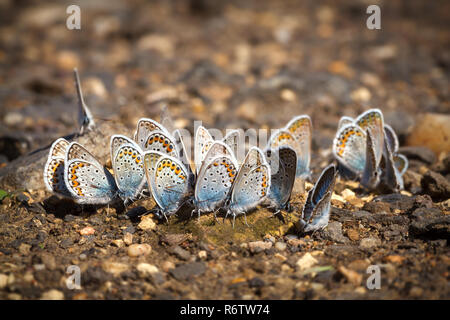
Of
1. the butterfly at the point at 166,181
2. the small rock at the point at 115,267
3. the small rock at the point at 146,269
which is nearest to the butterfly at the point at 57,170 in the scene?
the butterfly at the point at 166,181

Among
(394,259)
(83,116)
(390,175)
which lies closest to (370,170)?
(390,175)

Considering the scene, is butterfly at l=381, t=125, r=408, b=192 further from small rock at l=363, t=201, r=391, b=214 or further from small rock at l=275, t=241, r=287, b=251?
small rock at l=275, t=241, r=287, b=251

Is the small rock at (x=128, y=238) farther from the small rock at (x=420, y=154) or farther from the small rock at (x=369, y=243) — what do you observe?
the small rock at (x=420, y=154)

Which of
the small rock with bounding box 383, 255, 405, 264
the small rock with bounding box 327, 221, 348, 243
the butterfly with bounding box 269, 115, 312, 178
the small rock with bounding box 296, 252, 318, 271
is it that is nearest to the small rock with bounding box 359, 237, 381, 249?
the small rock with bounding box 327, 221, 348, 243

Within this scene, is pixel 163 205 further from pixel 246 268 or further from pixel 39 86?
pixel 39 86

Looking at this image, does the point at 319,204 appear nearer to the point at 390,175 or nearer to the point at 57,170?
the point at 390,175

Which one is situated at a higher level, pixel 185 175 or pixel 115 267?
pixel 185 175
